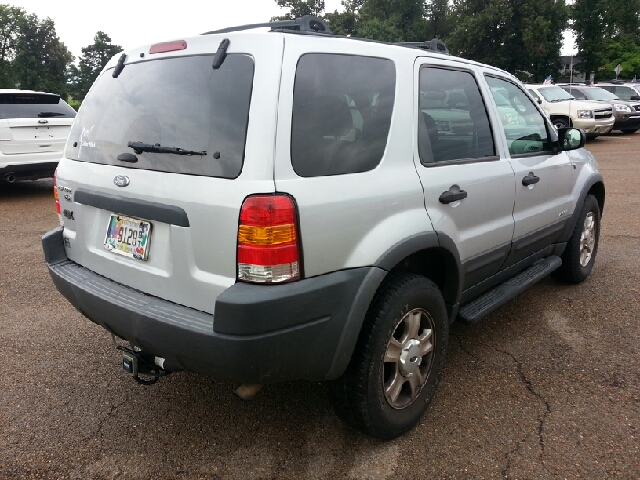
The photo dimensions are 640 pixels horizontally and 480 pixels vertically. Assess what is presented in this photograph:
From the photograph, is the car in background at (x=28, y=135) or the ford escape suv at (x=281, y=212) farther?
the car in background at (x=28, y=135)

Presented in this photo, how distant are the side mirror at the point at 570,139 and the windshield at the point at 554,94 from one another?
542 inches

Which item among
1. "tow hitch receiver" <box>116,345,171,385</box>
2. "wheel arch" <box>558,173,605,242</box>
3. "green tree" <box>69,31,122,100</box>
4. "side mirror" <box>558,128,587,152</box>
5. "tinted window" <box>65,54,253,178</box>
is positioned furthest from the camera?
"green tree" <box>69,31,122,100</box>

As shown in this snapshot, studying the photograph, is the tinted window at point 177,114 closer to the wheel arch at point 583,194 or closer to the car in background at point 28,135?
the wheel arch at point 583,194

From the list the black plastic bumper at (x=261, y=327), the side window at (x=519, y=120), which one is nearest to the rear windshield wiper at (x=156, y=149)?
the black plastic bumper at (x=261, y=327)

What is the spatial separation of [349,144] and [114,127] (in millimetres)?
1146

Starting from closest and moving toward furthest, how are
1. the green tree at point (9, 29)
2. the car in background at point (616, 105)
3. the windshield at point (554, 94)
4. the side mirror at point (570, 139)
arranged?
1. the side mirror at point (570, 139)
2. the windshield at point (554, 94)
3. the car in background at point (616, 105)
4. the green tree at point (9, 29)

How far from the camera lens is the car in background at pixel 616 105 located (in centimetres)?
1795

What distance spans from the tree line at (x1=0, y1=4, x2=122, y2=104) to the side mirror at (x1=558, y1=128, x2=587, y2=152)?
66.3 m

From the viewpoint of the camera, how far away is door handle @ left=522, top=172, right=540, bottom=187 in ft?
11.5

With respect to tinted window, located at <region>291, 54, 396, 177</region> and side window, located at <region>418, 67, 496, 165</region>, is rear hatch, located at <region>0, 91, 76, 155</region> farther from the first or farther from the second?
tinted window, located at <region>291, 54, 396, 177</region>

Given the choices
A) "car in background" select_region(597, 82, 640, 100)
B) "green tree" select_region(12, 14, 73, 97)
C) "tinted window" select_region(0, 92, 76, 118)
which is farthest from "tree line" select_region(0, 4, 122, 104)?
"tinted window" select_region(0, 92, 76, 118)

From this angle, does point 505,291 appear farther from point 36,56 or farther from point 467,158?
point 36,56

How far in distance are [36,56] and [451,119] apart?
240 feet

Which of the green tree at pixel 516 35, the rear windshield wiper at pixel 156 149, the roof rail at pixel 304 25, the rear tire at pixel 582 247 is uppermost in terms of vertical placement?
the green tree at pixel 516 35
